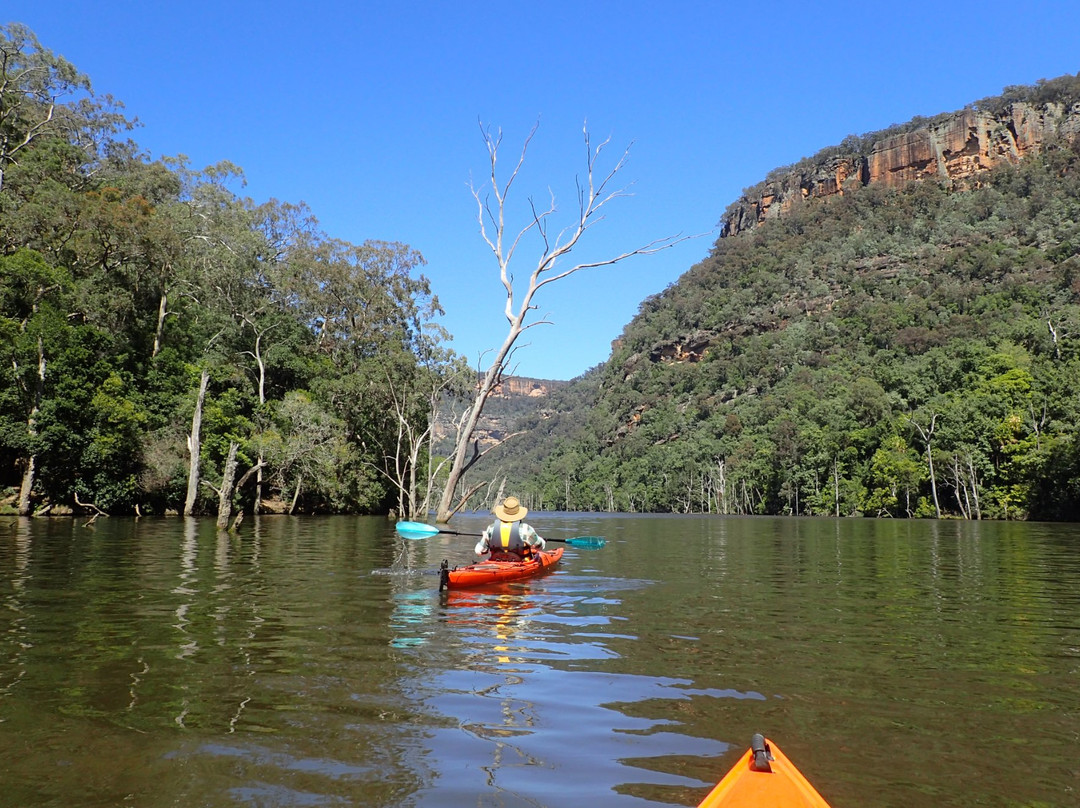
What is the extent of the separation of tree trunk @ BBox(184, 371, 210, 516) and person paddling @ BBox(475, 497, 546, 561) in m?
27.9

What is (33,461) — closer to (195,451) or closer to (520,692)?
(195,451)

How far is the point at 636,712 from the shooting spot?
602cm

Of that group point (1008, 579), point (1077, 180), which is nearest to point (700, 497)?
point (1077, 180)

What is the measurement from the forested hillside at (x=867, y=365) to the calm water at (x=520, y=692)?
30.2 metres

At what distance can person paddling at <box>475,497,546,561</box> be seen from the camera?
47.3 ft

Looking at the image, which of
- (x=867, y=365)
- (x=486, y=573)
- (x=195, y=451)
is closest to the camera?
(x=486, y=573)

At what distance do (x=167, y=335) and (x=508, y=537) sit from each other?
39548mm

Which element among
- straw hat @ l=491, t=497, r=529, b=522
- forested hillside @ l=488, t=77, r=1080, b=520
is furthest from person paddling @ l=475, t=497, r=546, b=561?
forested hillside @ l=488, t=77, r=1080, b=520

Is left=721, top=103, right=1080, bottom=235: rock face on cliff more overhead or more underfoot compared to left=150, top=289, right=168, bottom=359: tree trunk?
more overhead

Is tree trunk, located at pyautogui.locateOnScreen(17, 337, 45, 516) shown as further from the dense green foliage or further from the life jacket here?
the life jacket

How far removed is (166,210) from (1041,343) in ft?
232

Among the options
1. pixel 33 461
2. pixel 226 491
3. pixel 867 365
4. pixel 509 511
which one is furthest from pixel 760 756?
pixel 867 365

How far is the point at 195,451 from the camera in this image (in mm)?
40125

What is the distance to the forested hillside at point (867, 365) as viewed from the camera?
63.3m
